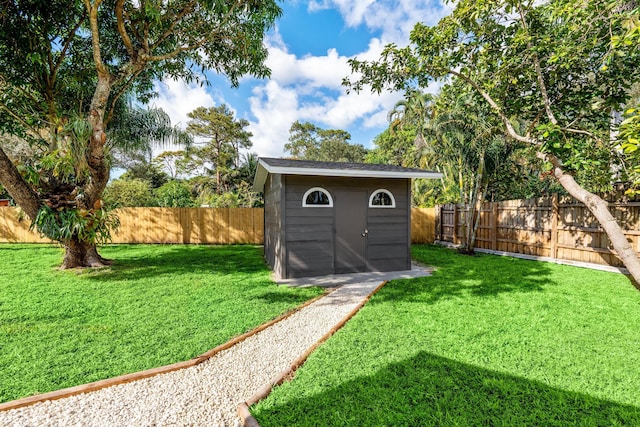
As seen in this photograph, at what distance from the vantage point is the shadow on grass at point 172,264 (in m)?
6.60

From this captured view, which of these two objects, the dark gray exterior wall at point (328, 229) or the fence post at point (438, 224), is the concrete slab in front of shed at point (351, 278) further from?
the fence post at point (438, 224)

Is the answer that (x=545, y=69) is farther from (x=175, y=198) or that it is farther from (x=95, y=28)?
(x=175, y=198)

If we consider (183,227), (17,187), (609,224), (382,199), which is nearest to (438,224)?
(382,199)

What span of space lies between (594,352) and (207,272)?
673 cm

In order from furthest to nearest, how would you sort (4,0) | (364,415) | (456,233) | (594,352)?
1. (456,233)
2. (4,0)
3. (594,352)
4. (364,415)

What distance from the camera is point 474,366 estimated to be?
270cm

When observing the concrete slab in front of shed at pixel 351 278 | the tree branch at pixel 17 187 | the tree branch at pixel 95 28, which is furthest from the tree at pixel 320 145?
the tree branch at pixel 17 187

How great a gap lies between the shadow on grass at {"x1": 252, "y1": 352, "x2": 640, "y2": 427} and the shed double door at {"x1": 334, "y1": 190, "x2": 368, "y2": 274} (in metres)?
4.07

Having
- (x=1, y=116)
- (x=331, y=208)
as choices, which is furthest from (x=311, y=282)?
(x=1, y=116)

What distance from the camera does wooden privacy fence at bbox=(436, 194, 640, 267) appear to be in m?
6.52

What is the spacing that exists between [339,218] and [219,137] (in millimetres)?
18099

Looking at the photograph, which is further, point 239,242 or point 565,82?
point 239,242

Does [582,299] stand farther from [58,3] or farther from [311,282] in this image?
[58,3]

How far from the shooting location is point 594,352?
2951 millimetres
